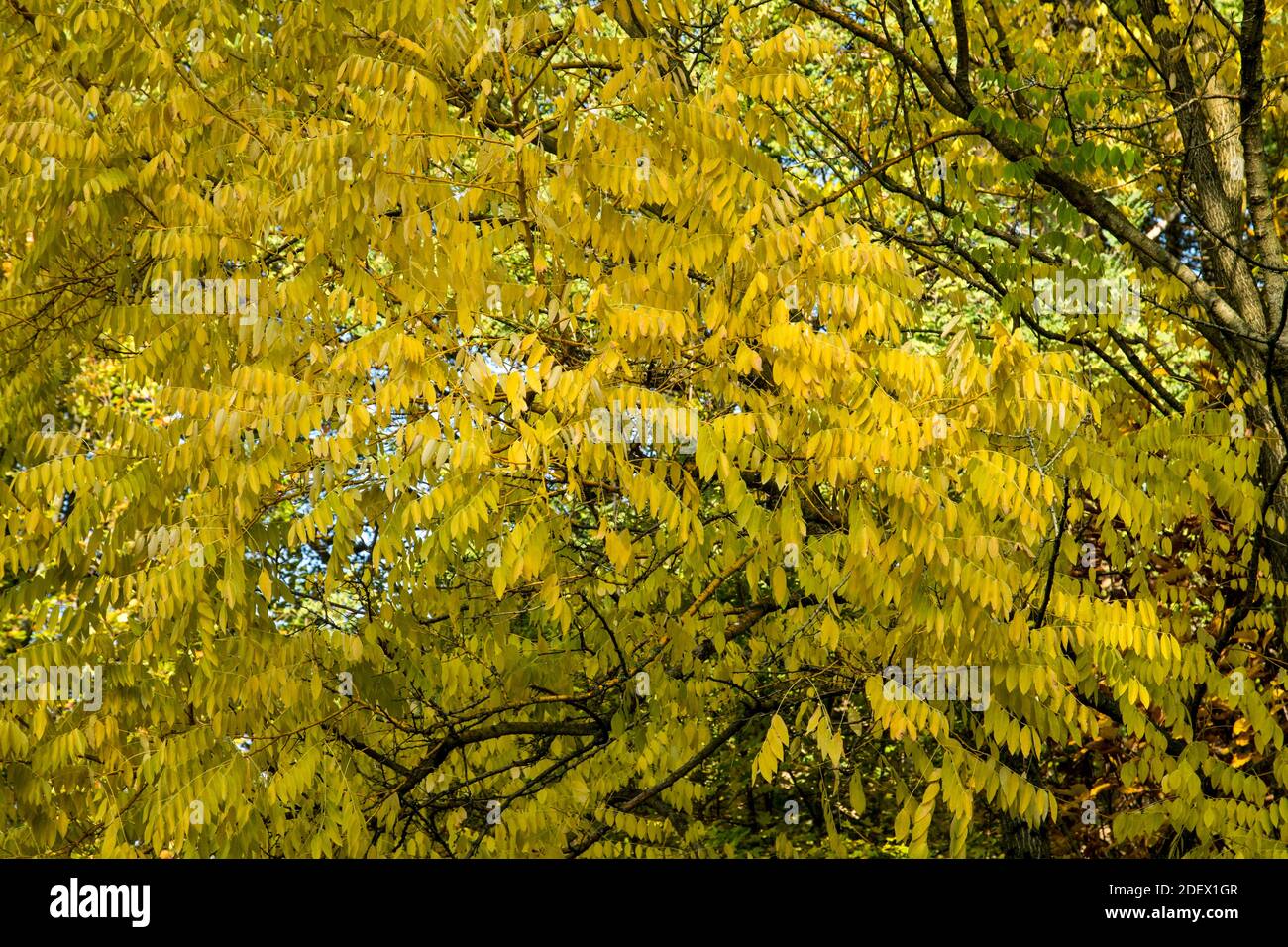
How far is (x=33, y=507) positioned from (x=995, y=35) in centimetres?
669

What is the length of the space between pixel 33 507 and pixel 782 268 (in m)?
3.68

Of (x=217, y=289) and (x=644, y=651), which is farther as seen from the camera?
(x=644, y=651)

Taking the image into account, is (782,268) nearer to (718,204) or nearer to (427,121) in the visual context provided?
(718,204)

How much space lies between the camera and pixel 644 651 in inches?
270

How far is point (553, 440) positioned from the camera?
4.49 m

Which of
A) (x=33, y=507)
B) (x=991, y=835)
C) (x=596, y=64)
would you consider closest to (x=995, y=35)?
(x=596, y=64)

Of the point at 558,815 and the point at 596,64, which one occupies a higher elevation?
the point at 596,64

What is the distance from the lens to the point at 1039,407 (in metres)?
4.59

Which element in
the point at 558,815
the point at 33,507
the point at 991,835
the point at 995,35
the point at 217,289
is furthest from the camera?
the point at 991,835

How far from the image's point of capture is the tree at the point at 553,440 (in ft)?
14.9

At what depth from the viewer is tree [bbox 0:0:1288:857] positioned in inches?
179
